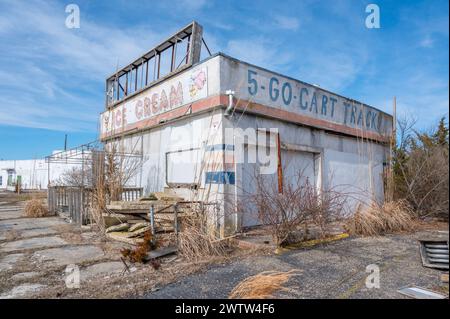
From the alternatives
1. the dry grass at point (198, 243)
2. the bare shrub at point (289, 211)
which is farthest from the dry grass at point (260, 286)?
the bare shrub at point (289, 211)

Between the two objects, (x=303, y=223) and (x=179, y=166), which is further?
(x=179, y=166)

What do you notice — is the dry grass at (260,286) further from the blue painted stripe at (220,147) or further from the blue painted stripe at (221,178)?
the blue painted stripe at (220,147)

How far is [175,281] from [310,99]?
697cm

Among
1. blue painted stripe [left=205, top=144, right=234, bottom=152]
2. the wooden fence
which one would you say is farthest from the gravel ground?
the wooden fence

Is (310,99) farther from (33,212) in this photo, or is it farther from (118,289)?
(33,212)

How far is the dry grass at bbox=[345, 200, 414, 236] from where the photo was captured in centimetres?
676

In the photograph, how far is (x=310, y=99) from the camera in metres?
8.90

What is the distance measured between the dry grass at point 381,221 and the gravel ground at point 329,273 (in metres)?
1.04

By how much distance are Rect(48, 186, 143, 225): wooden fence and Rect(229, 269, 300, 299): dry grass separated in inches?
216

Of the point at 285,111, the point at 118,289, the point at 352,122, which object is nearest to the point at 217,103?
the point at 285,111

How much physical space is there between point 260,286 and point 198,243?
171 cm

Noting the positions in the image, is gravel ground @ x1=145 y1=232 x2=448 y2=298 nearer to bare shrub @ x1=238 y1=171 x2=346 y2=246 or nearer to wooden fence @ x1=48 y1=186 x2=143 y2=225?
bare shrub @ x1=238 y1=171 x2=346 y2=246

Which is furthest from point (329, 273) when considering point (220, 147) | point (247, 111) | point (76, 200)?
point (76, 200)

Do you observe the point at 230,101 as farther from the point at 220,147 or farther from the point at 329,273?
the point at 329,273
